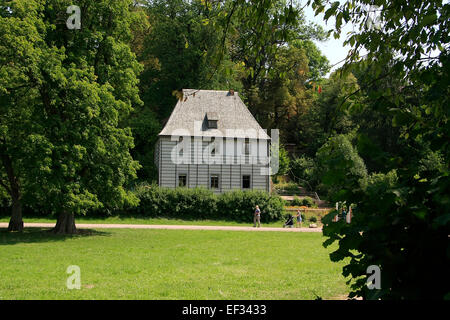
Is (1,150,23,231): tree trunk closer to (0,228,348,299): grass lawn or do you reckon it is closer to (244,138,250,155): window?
(0,228,348,299): grass lawn

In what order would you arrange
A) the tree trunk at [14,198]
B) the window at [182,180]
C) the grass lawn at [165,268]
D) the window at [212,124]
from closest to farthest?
1. the grass lawn at [165,268]
2. the tree trunk at [14,198]
3. the window at [182,180]
4. the window at [212,124]

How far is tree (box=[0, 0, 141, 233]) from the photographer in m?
20.8

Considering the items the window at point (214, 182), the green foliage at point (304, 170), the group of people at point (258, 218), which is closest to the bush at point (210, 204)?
the group of people at point (258, 218)

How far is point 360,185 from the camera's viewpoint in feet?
9.93

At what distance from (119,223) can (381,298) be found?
96.9 feet

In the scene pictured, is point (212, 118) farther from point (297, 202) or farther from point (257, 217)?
point (257, 217)

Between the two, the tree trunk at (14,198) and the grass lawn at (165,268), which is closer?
the grass lawn at (165,268)

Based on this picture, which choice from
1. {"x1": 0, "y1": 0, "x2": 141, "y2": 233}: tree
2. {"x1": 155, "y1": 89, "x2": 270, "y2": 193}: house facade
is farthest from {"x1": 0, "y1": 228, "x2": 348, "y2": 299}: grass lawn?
{"x1": 155, "y1": 89, "x2": 270, "y2": 193}: house facade

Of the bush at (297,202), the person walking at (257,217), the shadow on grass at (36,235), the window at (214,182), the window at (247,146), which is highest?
the window at (247,146)

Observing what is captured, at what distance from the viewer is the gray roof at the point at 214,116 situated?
136 feet

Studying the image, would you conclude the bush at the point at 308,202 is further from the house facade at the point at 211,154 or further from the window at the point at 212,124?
the window at the point at 212,124

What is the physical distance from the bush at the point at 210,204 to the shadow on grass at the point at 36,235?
974 centimetres

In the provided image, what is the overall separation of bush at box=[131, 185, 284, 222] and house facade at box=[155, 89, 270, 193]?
19.9 feet
